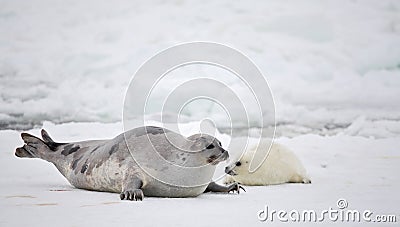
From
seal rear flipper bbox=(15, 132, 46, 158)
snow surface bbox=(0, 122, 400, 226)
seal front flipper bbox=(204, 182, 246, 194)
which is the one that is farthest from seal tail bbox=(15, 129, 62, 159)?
seal front flipper bbox=(204, 182, 246, 194)

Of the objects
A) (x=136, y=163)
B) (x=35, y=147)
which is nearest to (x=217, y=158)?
(x=136, y=163)

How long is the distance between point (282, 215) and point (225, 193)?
57 cm

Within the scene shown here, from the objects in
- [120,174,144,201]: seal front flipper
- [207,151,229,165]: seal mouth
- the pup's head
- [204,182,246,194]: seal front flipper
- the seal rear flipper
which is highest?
the pup's head

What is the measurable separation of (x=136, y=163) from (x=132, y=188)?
0.41 ft

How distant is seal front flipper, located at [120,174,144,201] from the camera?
167 centimetres

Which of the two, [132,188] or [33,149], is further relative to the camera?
[33,149]

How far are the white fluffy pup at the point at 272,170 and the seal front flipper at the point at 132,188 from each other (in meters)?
0.61

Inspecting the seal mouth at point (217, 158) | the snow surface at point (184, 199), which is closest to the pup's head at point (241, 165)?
the snow surface at point (184, 199)

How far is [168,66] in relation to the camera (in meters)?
3.05

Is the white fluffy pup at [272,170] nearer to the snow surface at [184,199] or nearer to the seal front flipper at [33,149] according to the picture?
the snow surface at [184,199]

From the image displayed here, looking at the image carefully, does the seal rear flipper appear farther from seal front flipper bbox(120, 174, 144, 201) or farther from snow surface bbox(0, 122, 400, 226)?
seal front flipper bbox(120, 174, 144, 201)

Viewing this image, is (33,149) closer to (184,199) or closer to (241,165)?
(184,199)

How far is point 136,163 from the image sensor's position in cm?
183

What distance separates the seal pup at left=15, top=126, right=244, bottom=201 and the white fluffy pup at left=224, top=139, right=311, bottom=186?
1.16 ft
